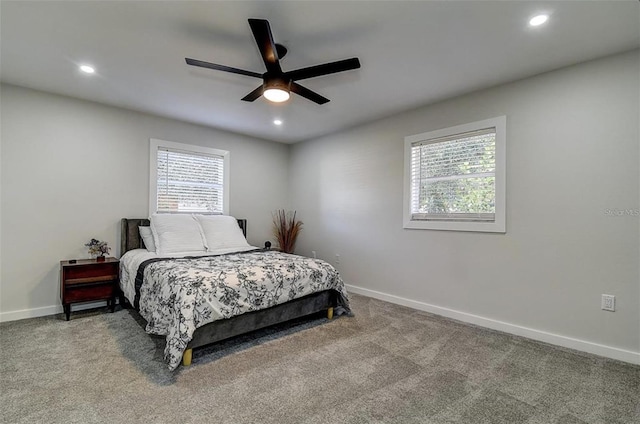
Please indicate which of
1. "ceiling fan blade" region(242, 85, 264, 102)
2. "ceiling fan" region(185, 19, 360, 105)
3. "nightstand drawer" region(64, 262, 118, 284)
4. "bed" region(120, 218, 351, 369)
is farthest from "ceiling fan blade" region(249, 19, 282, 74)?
"nightstand drawer" region(64, 262, 118, 284)

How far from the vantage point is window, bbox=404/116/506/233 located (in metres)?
3.17

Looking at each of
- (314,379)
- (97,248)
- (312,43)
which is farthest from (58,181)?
(314,379)

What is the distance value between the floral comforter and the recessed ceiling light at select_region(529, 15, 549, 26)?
2.68m

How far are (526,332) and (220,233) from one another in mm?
3665

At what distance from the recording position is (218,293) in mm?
2469

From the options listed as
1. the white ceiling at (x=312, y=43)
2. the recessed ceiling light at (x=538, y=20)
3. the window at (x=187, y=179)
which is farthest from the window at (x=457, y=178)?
the window at (x=187, y=179)

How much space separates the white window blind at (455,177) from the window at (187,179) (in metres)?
2.94

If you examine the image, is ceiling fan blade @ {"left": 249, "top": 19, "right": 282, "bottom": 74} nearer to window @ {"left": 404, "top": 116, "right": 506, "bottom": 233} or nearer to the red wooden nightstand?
window @ {"left": 404, "top": 116, "right": 506, "bottom": 233}

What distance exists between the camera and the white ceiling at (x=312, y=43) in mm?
2053

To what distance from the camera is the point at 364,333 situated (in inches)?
118

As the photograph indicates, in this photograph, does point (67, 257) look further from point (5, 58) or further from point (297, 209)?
point (297, 209)

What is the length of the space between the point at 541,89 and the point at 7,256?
5.67 m

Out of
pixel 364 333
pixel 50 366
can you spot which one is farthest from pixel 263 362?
pixel 50 366

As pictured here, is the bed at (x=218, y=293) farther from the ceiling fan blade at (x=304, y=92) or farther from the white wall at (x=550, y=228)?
the ceiling fan blade at (x=304, y=92)
